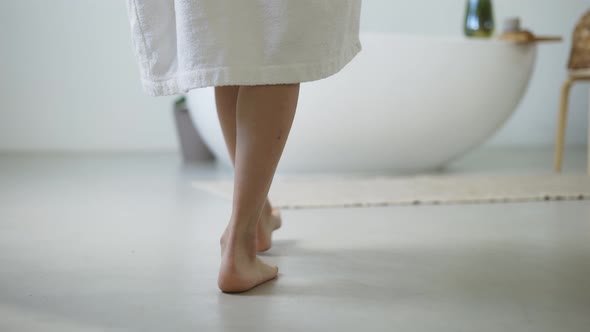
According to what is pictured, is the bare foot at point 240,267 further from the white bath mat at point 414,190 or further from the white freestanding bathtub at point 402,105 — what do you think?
the white freestanding bathtub at point 402,105

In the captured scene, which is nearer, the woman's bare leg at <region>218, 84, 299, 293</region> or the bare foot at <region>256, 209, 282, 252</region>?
the woman's bare leg at <region>218, 84, 299, 293</region>

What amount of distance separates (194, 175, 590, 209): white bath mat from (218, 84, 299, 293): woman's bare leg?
2.92ft

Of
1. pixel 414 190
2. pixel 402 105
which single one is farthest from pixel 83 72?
pixel 414 190

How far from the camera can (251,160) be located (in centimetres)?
108

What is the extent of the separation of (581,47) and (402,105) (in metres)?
0.74

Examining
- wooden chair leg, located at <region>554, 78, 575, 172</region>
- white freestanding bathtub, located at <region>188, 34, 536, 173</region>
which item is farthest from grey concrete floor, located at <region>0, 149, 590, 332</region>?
wooden chair leg, located at <region>554, 78, 575, 172</region>

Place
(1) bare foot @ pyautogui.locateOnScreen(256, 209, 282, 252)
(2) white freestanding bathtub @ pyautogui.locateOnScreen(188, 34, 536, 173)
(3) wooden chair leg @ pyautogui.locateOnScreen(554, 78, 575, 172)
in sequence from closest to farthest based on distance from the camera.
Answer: (1) bare foot @ pyautogui.locateOnScreen(256, 209, 282, 252) < (2) white freestanding bathtub @ pyautogui.locateOnScreen(188, 34, 536, 173) < (3) wooden chair leg @ pyautogui.locateOnScreen(554, 78, 575, 172)

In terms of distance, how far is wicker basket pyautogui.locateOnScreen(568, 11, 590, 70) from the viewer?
285 centimetres

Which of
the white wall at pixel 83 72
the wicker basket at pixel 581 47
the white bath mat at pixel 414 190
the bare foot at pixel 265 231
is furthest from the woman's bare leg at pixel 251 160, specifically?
the white wall at pixel 83 72

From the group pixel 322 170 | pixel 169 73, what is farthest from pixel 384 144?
pixel 169 73

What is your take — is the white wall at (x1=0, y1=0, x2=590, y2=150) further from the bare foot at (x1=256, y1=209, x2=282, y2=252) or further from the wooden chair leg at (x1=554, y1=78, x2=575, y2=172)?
the bare foot at (x1=256, y1=209, x2=282, y2=252)

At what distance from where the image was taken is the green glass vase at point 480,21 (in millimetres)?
3143

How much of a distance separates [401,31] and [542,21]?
871 mm

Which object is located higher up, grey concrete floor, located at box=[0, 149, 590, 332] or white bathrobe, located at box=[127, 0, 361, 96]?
white bathrobe, located at box=[127, 0, 361, 96]
